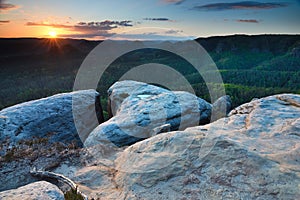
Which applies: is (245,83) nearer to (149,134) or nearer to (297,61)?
(297,61)

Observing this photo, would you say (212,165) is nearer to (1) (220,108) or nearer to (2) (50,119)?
(1) (220,108)

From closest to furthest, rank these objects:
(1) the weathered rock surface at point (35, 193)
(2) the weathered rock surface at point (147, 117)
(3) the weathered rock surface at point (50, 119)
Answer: (1) the weathered rock surface at point (35, 193) < (2) the weathered rock surface at point (147, 117) < (3) the weathered rock surface at point (50, 119)

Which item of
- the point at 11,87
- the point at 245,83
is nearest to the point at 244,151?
the point at 11,87

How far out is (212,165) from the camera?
272 inches

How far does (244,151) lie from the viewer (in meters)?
6.98

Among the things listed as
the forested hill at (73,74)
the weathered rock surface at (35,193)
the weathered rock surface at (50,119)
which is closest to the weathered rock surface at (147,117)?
the weathered rock surface at (50,119)

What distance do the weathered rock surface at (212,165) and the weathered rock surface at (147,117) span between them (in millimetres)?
1506

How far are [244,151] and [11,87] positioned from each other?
7396 cm

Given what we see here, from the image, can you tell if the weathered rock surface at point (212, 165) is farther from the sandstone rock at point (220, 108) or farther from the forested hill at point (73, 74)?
the forested hill at point (73, 74)

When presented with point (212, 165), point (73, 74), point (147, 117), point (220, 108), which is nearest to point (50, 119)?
point (147, 117)

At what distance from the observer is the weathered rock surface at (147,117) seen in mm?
10898

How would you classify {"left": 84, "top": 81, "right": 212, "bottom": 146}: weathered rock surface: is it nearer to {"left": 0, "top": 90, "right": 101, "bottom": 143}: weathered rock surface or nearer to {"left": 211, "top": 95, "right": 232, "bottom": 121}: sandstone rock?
{"left": 211, "top": 95, "right": 232, "bottom": 121}: sandstone rock

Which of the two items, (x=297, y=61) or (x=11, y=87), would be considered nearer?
(x=11, y=87)

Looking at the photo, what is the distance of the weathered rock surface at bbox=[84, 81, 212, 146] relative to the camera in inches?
429
